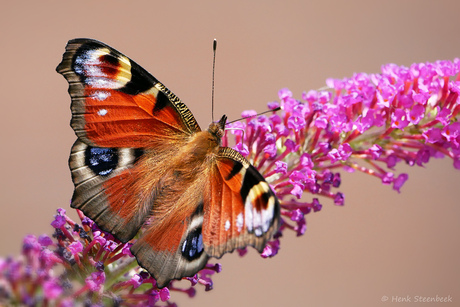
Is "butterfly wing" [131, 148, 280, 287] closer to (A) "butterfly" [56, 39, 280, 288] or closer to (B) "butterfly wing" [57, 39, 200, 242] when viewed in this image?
(A) "butterfly" [56, 39, 280, 288]

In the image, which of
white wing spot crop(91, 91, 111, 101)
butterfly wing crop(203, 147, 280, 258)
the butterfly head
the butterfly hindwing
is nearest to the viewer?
butterfly wing crop(203, 147, 280, 258)

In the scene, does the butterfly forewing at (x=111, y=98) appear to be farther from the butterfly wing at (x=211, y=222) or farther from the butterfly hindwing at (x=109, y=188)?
the butterfly wing at (x=211, y=222)

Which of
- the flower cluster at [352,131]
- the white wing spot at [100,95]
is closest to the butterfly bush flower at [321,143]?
the flower cluster at [352,131]

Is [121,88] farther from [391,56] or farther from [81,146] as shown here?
[391,56]

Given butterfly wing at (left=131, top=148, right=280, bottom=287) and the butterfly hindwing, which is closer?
butterfly wing at (left=131, top=148, right=280, bottom=287)

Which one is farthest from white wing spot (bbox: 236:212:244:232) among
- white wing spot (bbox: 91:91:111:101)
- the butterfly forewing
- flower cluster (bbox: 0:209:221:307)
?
white wing spot (bbox: 91:91:111:101)

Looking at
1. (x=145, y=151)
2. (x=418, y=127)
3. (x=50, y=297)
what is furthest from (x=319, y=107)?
(x=50, y=297)

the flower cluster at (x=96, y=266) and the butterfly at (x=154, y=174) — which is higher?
the butterfly at (x=154, y=174)
